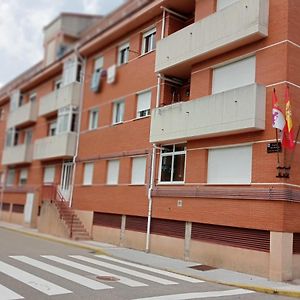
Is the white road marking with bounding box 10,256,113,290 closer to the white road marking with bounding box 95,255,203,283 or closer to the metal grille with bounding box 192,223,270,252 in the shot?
the white road marking with bounding box 95,255,203,283

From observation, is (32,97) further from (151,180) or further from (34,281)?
(34,281)

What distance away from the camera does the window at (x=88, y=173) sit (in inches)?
912

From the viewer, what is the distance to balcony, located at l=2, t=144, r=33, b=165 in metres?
30.5

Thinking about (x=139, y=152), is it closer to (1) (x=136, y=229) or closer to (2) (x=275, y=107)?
(1) (x=136, y=229)

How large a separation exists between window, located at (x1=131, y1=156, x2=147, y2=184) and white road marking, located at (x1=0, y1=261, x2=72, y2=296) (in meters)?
8.25

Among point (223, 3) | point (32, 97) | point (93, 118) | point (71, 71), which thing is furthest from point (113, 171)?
point (32, 97)

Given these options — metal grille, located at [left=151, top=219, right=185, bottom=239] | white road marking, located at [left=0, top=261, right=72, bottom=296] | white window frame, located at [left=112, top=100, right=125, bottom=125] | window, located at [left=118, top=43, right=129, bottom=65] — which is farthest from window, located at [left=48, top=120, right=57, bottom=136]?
white road marking, located at [left=0, top=261, right=72, bottom=296]

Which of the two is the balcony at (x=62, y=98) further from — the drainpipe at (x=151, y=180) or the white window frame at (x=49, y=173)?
the drainpipe at (x=151, y=180)

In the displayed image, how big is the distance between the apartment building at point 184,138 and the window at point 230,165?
1.4 inches

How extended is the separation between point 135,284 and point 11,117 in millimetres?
26691

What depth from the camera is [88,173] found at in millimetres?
23484

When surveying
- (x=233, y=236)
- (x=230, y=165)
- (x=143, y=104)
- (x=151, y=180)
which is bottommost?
(x=233, y=236)

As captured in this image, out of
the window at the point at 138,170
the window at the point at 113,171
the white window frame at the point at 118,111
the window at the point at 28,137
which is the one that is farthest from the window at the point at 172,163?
the window at the point at 28,137

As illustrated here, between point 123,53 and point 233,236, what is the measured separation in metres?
11.8
